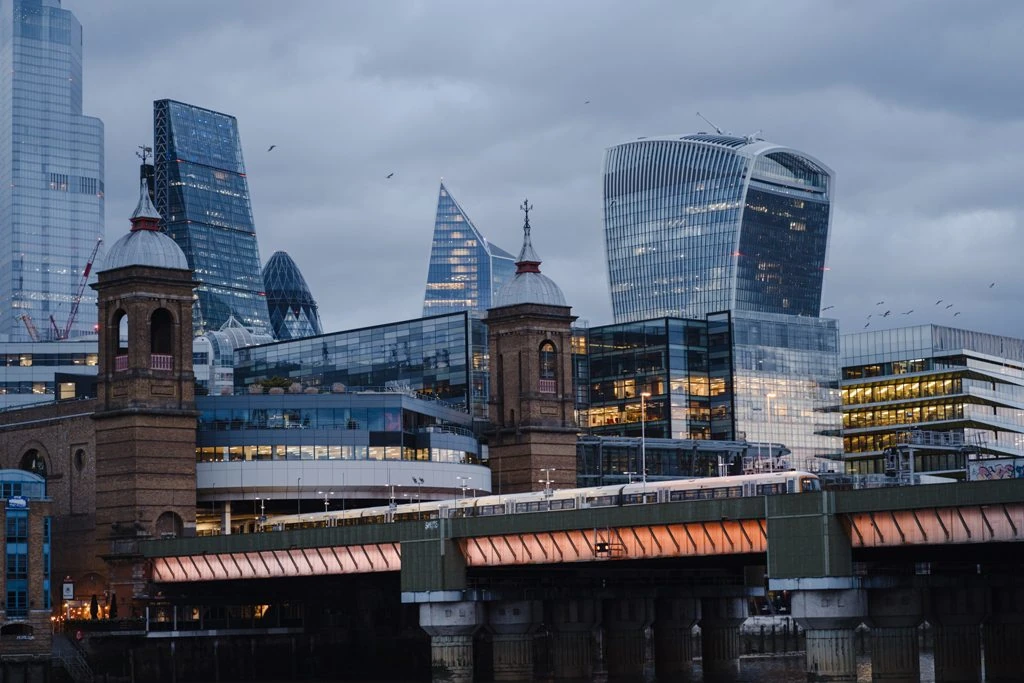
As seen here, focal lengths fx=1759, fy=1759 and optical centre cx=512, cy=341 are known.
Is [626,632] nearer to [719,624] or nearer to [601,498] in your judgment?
[719,624]

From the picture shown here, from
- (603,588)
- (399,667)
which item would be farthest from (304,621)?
(603,588)

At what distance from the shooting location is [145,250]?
158 m

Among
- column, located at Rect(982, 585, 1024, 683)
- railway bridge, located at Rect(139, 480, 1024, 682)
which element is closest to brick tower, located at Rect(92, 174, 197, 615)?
railway bridge, located at Rect(139, 480, 1024, 682)

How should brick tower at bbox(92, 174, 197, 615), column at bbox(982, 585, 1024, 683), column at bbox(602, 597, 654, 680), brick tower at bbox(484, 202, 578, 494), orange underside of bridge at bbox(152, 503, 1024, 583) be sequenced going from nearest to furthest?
orange underside of bridge at bbox(152, 503, 1024, 583) < column at bbox(982, 585, 1024, 683) < column at bbox(602, 597, 654, 680) < brick tower at bbox(92, 174, 197, 615) < brick tower at bbox(484, 202, 578, 494)

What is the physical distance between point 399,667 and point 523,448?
3151 centimetres

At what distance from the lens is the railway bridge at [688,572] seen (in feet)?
325

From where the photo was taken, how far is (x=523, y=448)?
A: 183000 mm

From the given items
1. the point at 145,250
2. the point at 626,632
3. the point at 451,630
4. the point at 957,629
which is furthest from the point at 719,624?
the point at 145,250

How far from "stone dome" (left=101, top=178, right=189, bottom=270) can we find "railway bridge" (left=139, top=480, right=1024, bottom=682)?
2602 cm

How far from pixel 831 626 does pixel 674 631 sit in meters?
51.3

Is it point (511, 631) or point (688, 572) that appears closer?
point (511, 631)

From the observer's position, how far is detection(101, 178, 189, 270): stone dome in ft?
520

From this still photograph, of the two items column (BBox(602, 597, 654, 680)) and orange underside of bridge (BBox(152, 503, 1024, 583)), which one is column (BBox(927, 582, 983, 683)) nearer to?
orange underside of bridge (BBox(152, 503, 1024, 583))

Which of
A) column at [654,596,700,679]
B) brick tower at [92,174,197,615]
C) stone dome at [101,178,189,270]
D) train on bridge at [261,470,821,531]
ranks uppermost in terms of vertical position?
stone dome at [101,178,189,270]
